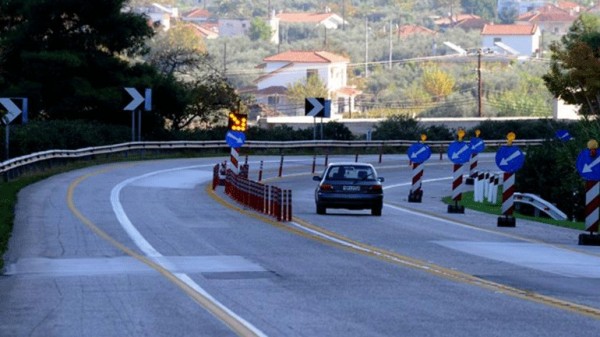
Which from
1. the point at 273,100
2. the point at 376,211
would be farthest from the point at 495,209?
the point at 273,100

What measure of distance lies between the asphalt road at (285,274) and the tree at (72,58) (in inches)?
1457

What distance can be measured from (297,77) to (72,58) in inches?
3645

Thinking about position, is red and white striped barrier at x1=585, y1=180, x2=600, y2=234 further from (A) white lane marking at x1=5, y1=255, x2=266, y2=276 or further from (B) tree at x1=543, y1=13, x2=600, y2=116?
(B) tree at x1=543, y1=13, x2=600, y2=116

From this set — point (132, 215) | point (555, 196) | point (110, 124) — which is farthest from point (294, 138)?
point (132, 215)

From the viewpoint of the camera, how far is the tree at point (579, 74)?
193ft

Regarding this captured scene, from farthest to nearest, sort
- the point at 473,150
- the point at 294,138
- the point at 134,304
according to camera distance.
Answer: the point at 294,138, the point at 473,150, the point at 134,304

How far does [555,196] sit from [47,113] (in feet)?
122

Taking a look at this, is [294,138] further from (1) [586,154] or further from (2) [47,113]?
(1) [586,154]

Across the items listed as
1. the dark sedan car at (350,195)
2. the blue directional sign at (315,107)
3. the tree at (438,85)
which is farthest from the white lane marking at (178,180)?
the tree at (438,85)

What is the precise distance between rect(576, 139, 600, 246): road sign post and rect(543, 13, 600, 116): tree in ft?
113

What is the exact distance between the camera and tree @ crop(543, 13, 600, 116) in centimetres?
5897

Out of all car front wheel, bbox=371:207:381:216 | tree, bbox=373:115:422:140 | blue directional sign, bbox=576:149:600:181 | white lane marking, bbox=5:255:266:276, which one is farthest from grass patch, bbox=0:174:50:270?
tree, bbox=373:115:422:140

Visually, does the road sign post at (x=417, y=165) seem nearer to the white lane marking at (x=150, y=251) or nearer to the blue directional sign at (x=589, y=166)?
the white lane marking at (x=150, y=251)

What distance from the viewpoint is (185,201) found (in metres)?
37.0
